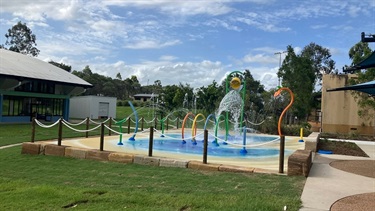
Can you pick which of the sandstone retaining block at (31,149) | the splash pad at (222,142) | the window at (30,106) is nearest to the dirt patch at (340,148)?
the splash pad at (222,142)

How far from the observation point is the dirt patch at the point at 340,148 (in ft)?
44.5

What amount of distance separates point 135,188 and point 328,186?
3.87 m

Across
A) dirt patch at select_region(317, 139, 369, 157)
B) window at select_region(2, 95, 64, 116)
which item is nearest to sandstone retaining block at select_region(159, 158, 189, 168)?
dirt patch at select_region(317, 139, 369, 157)

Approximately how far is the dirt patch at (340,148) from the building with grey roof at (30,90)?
2347 cm

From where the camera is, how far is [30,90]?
33062mm

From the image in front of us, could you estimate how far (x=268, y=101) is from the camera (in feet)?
111

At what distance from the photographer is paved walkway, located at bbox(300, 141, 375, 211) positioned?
605 cm

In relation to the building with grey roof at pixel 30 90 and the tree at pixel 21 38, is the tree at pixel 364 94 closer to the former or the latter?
the building with grey roof at pixel 30 90

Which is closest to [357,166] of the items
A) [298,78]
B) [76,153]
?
[76,153]

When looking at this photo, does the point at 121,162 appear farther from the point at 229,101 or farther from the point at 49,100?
the point at 49,100

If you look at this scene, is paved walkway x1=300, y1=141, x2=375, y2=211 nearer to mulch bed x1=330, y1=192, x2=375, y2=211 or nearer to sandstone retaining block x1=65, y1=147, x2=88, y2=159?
mulch bed x1=330, y1=192, x2=375, y2=211

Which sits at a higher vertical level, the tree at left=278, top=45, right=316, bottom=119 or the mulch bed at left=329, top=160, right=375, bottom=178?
the tree at left=278, top=45, right=316, bottom=119

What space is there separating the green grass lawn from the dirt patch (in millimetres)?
6496

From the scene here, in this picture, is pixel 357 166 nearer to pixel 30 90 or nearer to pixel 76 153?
pixel 76 153
